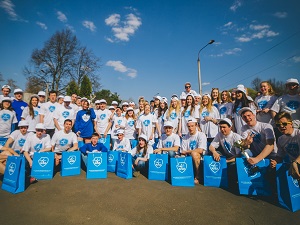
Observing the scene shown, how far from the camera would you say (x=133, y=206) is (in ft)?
10.2

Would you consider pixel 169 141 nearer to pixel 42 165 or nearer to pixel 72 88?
pixel 42 165

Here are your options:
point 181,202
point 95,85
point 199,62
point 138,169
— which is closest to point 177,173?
point 181,202

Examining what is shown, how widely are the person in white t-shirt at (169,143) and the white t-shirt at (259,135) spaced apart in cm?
178

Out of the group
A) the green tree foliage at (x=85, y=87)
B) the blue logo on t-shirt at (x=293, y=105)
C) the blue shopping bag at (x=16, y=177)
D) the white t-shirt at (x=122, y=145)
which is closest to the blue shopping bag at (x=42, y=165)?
the blue shopping bag at (x=16, y=177)

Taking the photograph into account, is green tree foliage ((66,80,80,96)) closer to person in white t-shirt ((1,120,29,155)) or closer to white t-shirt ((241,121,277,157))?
person in white t-shirt ((1,120,29,155))

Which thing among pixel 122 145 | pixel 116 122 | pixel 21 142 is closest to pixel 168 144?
pixel 122 145

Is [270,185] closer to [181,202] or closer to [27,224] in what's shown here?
[181,202]

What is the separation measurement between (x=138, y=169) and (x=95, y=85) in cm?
3330

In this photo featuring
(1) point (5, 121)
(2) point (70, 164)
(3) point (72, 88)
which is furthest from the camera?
(3) point (72, 88)

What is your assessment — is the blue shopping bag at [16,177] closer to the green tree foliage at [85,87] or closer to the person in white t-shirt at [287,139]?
the person in white t-shirt at [287,139]

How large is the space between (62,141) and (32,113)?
162 cm

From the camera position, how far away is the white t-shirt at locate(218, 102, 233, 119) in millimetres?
5319

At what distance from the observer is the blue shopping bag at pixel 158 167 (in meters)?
4.52

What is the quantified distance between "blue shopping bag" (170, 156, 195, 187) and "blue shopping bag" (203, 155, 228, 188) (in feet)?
1.18
